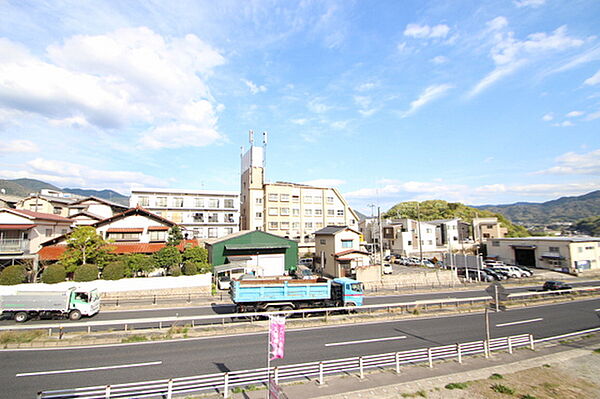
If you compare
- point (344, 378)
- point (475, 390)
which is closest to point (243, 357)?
point (344, 378)

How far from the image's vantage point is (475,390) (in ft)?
35.2

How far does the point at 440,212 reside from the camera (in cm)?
10244

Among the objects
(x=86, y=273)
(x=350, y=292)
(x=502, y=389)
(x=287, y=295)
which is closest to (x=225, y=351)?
(x=287, y=295)

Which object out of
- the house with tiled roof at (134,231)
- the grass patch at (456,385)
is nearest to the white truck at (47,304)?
the house with tiled roof at (134,231)

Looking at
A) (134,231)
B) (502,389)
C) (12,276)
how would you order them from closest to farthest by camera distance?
(502,389), (12,276), (134,231)

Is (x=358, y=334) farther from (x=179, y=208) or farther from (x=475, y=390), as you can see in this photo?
(x=179, y=208)

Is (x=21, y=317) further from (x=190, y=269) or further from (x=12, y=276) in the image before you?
(x=190, y=269)

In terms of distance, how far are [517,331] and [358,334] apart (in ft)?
36.7

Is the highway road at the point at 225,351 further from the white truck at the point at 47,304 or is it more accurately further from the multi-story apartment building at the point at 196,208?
the multi-story apartment building at the point at 196,208

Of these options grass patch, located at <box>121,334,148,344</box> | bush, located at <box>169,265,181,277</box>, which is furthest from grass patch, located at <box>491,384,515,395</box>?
bush, located at <box>169,265,181,277</box>

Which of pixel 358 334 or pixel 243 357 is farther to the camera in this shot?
pixel 358 334

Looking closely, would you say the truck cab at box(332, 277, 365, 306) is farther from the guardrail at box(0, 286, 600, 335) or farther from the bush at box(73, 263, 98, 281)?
the bush at box(73, 263, 98, 281)

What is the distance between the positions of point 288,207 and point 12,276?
147ft

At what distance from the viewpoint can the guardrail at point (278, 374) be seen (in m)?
9.47
